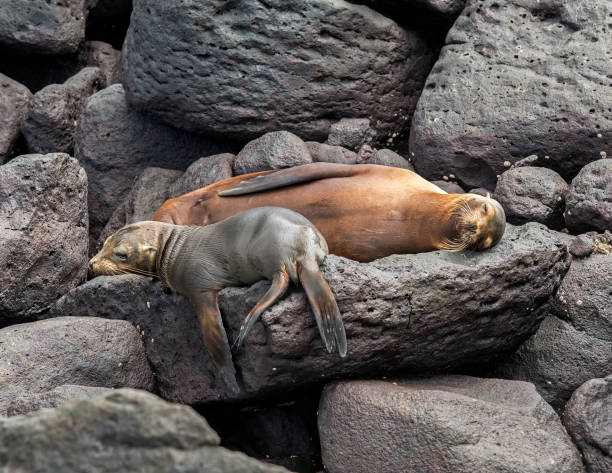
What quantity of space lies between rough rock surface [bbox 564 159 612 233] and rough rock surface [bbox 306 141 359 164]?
63.0 inches

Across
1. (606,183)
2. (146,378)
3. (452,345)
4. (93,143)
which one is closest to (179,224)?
(146,378)

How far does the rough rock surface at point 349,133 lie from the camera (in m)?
6.71

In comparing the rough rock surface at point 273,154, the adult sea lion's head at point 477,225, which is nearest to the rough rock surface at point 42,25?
the rough rock surface at point 273,154

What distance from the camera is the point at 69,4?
754 centimetres

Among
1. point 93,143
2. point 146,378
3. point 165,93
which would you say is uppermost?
point 165,93

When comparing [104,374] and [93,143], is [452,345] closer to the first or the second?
[104,374]

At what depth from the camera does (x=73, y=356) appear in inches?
193

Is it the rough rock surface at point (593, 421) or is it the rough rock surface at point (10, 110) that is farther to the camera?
the rough rock surface at point (10, 110)

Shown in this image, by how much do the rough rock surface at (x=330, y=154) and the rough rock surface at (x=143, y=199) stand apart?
118cm

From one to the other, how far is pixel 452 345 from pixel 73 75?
4.88 metres

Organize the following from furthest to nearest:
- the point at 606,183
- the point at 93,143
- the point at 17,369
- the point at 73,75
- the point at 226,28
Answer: the point at 73,75
the point at 93,143
the point at 226,28
the point at 606,183
the point at 17,369

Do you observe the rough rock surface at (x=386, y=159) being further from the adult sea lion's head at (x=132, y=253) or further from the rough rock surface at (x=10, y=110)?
the rough rock surface at (x=10, y=110)

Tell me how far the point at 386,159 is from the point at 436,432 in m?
2.71

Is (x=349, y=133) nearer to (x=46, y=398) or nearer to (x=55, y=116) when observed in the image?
(x=55, y=116)
